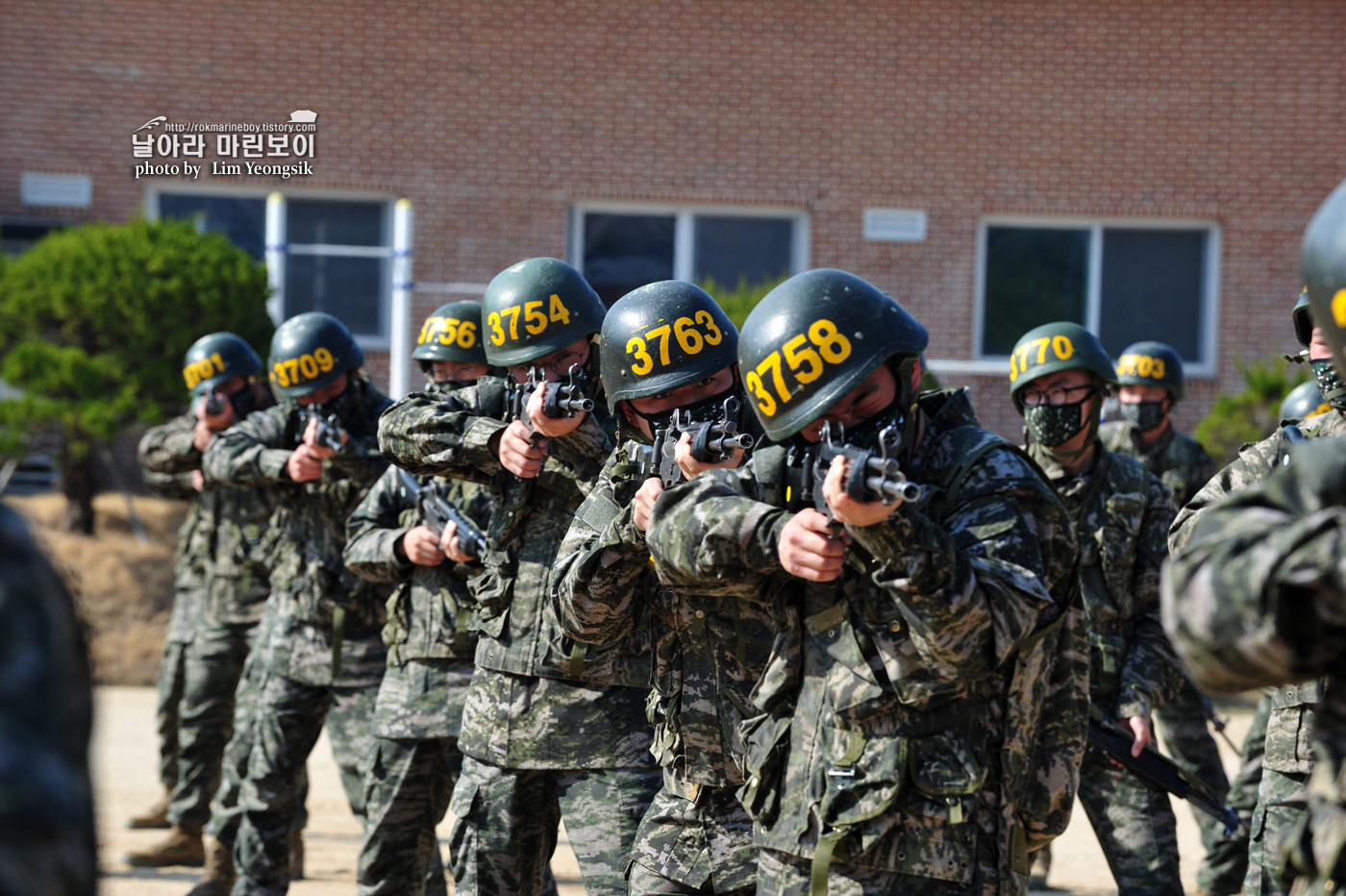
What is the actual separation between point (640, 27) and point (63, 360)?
6.91m

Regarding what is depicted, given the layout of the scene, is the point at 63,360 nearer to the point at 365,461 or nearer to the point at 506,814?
the point at 365,461

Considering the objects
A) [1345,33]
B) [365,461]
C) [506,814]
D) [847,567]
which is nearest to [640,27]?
[1345,33]

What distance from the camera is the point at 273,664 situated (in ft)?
21.8

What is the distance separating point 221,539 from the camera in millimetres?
8391

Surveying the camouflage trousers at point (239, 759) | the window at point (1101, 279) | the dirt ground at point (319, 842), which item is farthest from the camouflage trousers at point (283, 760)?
the window at point (1101, 279)

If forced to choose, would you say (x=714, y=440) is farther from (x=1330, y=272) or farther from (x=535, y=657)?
(x=1330, y=272)

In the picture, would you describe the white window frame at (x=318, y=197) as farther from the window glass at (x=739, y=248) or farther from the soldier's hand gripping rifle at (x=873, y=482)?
the soldier's hand gripping rifle at (x=873, y=482)

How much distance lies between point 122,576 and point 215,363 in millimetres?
6134

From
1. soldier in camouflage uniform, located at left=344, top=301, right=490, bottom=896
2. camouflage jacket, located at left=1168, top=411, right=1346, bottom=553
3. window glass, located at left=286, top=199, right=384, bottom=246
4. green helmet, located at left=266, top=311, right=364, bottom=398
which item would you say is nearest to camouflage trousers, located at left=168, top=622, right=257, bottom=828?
green helmet, located at left=266, top=311, right=364, bottom=398

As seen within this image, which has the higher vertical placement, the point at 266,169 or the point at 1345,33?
the point at 1345,33

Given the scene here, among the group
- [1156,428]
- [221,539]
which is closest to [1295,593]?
[1156,428]

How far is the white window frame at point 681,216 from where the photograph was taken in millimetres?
15820

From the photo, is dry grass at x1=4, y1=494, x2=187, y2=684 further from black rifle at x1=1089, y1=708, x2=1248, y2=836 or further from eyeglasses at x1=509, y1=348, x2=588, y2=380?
black rifle at x1=1089, y1=708, x2=1248, y2=836

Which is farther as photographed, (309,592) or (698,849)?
(309,592)
